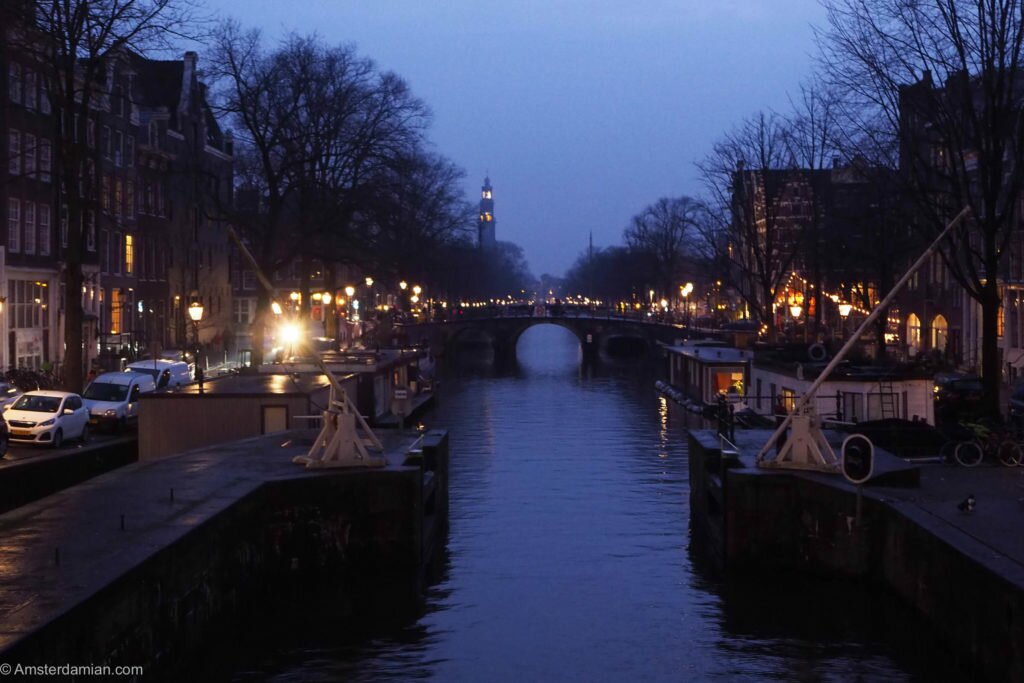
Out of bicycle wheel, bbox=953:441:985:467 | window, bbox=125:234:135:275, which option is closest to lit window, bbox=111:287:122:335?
window, bbox=125:234:135:275

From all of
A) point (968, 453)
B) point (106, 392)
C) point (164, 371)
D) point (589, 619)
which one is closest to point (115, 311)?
point (164, 371)

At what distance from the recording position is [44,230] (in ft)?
203

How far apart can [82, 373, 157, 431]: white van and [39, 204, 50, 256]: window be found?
1687cm

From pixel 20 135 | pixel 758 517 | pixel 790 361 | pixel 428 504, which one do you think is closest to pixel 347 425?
pixel 428 504

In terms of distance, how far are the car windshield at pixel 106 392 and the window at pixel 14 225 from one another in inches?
594

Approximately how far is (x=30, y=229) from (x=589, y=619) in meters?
41.8

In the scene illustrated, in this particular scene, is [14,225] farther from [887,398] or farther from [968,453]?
[968,453]

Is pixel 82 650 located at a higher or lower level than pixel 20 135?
lower

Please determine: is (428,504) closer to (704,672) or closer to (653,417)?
(704,672)

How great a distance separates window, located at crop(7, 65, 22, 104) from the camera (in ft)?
188

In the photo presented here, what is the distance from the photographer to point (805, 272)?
253 ft

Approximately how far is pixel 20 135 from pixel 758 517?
3979cm

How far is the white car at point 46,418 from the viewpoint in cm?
3825

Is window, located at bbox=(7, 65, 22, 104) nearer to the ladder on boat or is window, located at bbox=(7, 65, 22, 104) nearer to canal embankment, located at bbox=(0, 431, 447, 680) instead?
canal embankment, located at bbox=(0, 431, 447, 680)
